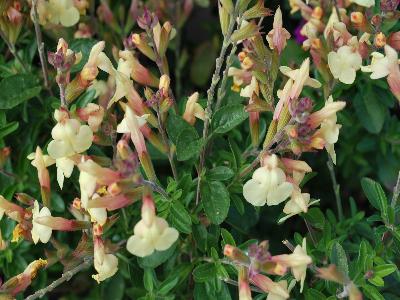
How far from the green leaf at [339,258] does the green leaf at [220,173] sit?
26cm

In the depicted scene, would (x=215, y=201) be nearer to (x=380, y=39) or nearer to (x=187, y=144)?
(x=187, y=144)

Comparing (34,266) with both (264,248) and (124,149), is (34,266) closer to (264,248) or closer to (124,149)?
(124,149)

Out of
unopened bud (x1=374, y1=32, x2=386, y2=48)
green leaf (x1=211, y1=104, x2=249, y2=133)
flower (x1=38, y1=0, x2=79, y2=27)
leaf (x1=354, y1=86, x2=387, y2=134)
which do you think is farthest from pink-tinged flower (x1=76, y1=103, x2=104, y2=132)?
leaf (x1=354, y1=86, x2=387, y2=134)

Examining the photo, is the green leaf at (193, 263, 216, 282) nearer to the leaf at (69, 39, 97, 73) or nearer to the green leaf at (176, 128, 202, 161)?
the green leaf at (176, 128, 202, 161)

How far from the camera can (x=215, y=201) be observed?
131 cm

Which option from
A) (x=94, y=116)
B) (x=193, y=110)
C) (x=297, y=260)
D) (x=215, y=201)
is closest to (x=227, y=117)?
(x=193, y=110)

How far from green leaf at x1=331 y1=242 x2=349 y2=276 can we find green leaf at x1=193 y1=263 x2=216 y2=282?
0.24 m

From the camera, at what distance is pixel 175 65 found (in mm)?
2170

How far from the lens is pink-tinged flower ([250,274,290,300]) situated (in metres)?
1.16

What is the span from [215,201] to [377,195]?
13.9 inches

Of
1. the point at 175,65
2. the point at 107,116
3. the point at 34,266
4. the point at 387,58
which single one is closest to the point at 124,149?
the point at 107,116

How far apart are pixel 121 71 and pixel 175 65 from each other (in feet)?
2.70

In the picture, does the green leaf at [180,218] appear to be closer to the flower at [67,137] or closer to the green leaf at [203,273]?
the green leaf at [203,273]

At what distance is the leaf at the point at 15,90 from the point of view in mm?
1515
